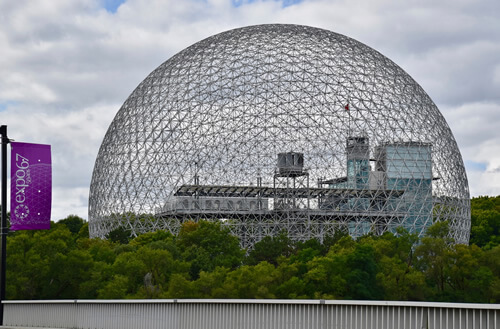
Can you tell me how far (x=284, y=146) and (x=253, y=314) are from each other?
35.7 m

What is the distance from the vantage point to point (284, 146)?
51031mm

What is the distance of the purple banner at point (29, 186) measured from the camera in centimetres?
1980

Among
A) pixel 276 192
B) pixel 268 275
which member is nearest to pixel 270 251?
pixel 276 192

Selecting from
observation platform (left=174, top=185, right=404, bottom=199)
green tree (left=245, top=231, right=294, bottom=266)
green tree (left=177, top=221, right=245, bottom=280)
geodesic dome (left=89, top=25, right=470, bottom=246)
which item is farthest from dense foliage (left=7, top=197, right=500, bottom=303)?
geodesic dome (left=89, top=25, right=470, bottom=246)

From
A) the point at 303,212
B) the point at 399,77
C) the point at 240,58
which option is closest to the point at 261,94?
the point at 240,58

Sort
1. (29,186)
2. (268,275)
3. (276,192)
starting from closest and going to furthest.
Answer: (29,186), (268,275), (276,192)

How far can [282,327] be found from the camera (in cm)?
1523

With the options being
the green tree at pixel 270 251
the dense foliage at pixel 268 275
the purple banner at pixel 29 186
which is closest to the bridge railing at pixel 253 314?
the purple banner at pixel 29 186

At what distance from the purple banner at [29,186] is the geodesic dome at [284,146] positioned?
3103cm

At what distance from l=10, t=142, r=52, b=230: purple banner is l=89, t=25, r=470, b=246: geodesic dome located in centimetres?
3103

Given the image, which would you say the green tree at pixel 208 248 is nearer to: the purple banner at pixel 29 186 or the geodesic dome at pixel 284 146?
the geodesic dome at pixel 284 146

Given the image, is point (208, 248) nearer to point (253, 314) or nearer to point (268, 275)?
point (268, 275)

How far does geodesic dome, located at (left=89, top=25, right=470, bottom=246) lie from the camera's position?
169 feet

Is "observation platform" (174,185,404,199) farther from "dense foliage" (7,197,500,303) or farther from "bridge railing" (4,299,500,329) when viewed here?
"bridge railing" (4,299,500,329)
